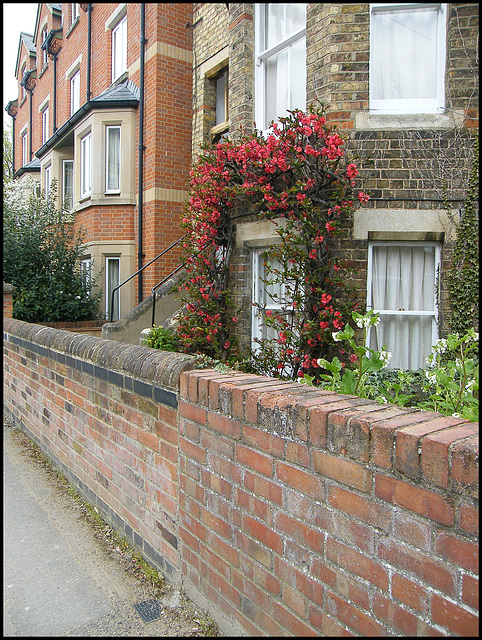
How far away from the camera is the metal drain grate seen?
300 cm

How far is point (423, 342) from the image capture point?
6.17 m

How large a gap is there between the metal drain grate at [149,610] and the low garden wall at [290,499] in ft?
0.57

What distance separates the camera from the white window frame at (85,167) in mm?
14133

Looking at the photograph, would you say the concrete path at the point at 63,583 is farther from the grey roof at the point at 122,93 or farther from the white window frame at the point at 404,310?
the grey roof at the point at 122,93

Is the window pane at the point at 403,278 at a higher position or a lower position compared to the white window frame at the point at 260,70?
lower

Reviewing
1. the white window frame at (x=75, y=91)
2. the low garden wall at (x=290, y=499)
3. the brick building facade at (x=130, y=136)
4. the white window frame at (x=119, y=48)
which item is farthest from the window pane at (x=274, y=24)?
the white window frame at (x=75, y=91)

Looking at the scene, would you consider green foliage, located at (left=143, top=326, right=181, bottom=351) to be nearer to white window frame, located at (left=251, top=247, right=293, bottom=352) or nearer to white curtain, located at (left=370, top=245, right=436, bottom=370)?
white window frame, located at (left=251, top=247, right=293, bottom=352)

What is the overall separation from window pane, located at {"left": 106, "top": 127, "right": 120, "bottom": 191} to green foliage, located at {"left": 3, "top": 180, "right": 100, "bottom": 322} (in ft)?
4.79

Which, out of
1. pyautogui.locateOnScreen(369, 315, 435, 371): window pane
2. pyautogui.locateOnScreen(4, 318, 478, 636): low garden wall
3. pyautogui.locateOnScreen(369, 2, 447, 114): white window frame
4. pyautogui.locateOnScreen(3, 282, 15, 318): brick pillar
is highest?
pyautogui.locateOnScreen(369, 2, 447, 114): white window frame

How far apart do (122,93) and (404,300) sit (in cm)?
975

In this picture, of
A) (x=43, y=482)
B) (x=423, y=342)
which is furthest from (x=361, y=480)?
(x=423, y=342)

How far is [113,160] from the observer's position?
43.8 ft

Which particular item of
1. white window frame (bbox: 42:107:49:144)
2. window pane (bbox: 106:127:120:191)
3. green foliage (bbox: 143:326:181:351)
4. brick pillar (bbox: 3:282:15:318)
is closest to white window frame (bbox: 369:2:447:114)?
green foliage (bbox: 143:326:181:351)

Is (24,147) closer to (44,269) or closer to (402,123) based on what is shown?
(44,269)
